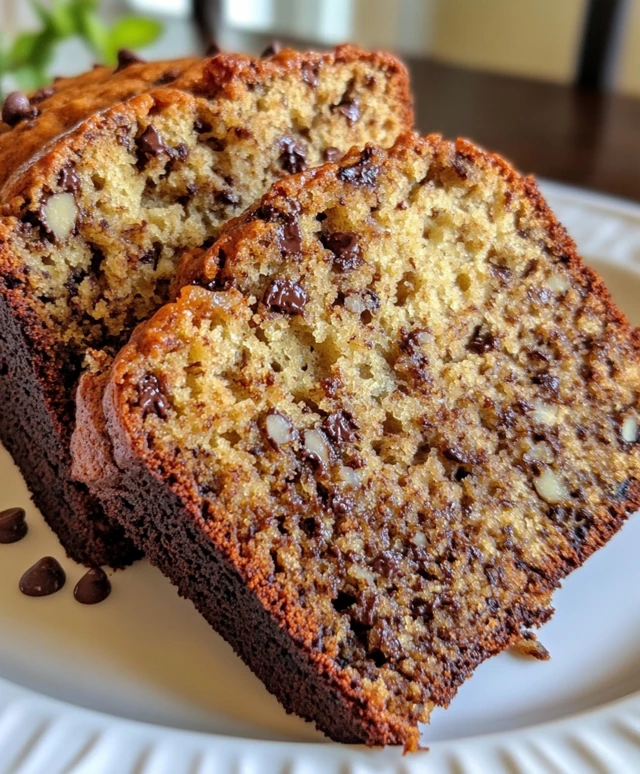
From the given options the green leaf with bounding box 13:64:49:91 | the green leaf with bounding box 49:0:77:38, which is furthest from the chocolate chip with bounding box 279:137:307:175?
the green leaf with bounding box 49:0:77:38

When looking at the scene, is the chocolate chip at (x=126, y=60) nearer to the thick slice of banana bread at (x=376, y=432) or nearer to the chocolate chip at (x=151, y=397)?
the thick slice of banana bread at (x=376, y=432)

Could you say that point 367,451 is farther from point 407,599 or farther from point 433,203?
point 433,203

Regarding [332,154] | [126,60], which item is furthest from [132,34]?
[332,154]

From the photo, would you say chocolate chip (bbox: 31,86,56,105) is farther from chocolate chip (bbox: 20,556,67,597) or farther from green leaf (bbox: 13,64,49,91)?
green leaf (bbox: 13,64,49,91)

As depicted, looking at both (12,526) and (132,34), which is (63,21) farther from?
(12,526)

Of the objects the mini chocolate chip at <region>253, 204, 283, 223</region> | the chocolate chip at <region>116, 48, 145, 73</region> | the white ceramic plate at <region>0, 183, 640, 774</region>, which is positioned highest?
the chocolate chip at <region>116, 48, 145, 73</region>

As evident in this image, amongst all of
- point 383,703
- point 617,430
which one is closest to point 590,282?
point 617,430
